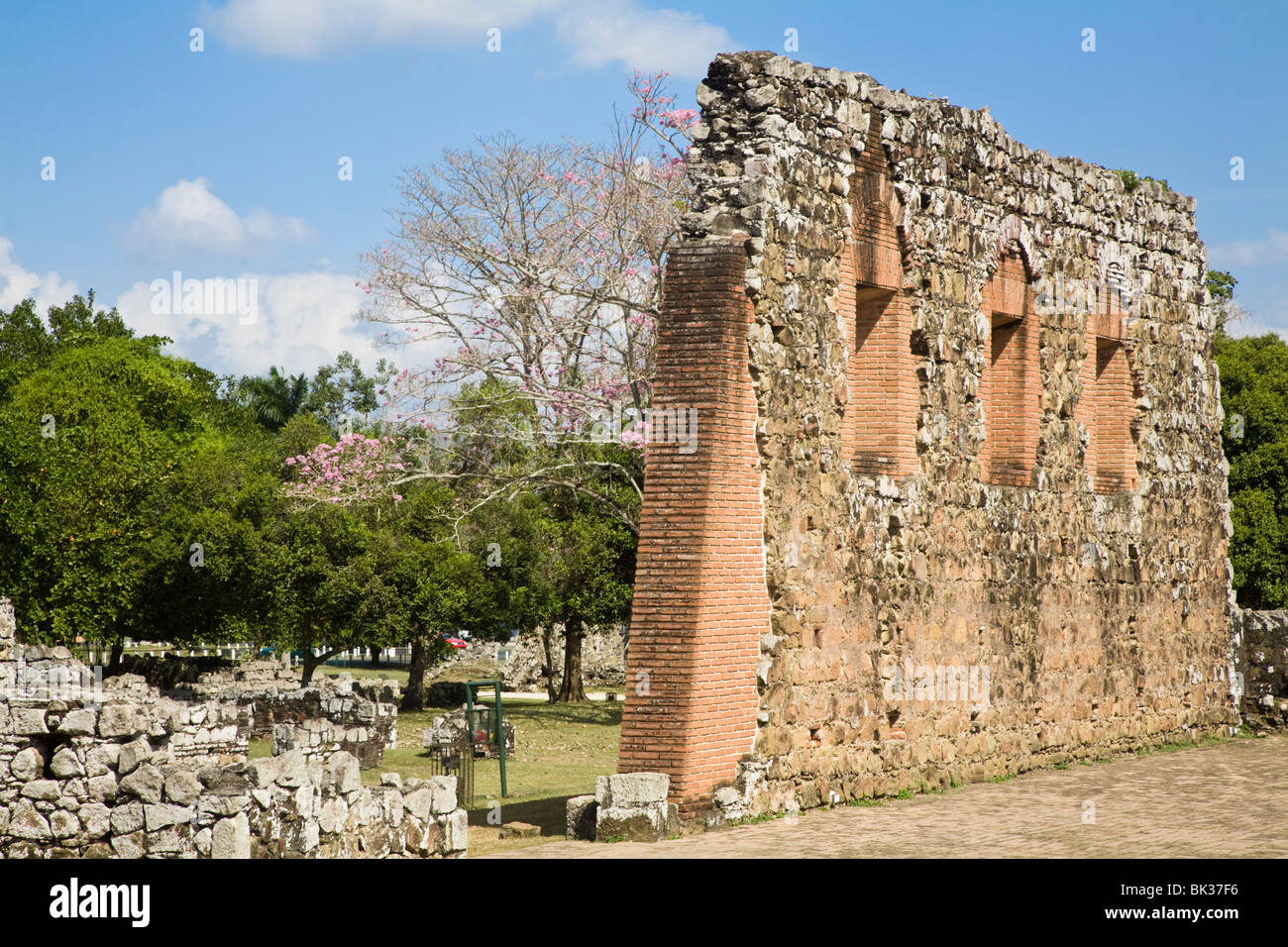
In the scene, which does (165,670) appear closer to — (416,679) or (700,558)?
(416,679)

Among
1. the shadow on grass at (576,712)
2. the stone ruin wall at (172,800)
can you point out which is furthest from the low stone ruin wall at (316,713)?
the stone ruin wall at (172,800)

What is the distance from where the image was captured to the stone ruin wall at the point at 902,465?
1197 centimetres

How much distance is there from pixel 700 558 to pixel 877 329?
4209 millimetres

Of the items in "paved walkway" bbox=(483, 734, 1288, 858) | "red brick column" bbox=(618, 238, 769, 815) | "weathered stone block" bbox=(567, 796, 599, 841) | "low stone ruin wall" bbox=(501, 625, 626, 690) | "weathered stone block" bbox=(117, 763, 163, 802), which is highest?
"red brick column" bbox=(618, 238, 769, 815)

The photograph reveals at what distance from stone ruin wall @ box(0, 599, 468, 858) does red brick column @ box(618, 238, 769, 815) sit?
1.92 meters

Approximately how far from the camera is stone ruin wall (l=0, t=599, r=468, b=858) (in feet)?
34.5

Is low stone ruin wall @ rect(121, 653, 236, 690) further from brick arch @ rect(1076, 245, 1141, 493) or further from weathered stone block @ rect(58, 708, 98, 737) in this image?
brick arch @ rect(1076, 245, 1141, 493)

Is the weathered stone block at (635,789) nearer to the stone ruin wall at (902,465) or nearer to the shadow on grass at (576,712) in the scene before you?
the stone ruin wall at (902,465)

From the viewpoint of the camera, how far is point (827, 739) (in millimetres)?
13055

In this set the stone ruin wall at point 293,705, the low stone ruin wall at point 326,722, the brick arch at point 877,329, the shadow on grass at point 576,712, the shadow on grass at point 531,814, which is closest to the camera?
the shadow on grass at point 531,814

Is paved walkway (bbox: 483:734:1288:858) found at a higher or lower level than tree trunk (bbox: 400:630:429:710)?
higher

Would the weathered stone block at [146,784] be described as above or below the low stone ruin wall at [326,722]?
above

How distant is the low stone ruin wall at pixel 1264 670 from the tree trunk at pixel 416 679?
62.1ft

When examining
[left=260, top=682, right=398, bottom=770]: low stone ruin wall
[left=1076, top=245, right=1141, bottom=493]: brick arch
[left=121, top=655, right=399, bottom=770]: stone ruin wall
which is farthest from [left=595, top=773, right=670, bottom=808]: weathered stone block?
[left=260, top=682, right=398, bottom=770]: low stone ruin wall
